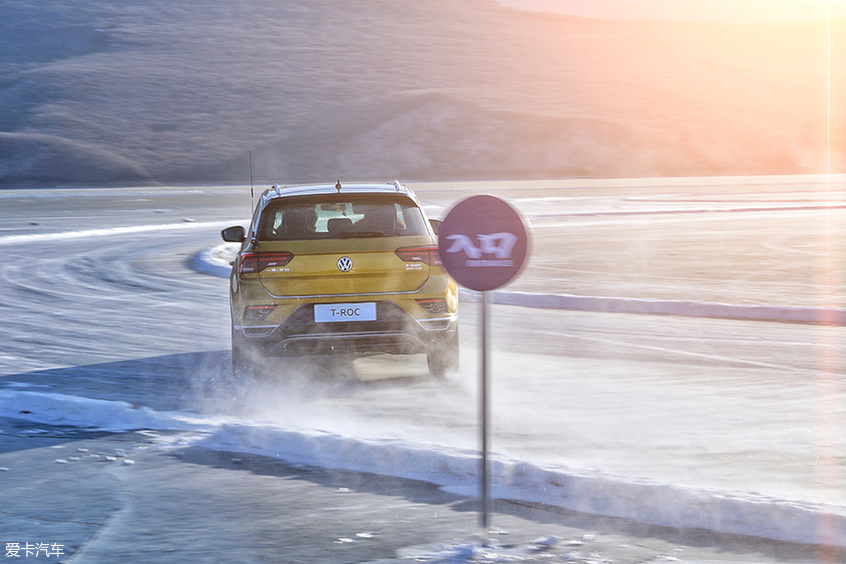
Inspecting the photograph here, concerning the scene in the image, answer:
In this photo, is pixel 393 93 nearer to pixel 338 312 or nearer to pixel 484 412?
pixel 338 312

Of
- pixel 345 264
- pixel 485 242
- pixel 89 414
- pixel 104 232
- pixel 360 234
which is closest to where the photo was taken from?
pixel 485 242

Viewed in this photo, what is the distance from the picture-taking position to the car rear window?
28.4ft

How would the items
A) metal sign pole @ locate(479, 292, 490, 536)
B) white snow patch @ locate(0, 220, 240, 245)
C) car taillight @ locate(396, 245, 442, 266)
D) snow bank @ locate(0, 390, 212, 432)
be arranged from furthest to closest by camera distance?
1. white snow patch @ locate(0, 220, 240, 245)
2. car taillight @ locate(396, 245, 442, 266)
3. snow bank @ locate(0, 390, 212, 432)
4. metal sign pole @ locate(479, 292, 490, 536)

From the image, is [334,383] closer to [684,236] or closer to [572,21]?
[684,236]

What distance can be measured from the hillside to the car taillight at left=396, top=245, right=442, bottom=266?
8569 centimetres

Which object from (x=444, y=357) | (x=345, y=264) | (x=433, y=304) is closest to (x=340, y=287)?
(x=345, y=264)

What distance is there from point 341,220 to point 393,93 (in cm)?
11167

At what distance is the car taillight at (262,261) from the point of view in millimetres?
8469

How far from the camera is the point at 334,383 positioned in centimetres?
906

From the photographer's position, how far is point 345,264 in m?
8.48

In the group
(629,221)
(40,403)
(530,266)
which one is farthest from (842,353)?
(629,221)

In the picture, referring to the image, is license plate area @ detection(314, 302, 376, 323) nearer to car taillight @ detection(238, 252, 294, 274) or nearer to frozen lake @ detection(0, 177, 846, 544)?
car taillight @ detection(238, 252, 294, 274)

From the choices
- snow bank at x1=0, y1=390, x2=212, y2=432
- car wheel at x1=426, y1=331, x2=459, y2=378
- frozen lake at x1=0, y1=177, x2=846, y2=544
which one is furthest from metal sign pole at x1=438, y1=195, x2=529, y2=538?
car wheel at x1=426, y1=331, x2=459, y2=378

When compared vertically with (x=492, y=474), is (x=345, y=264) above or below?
above
